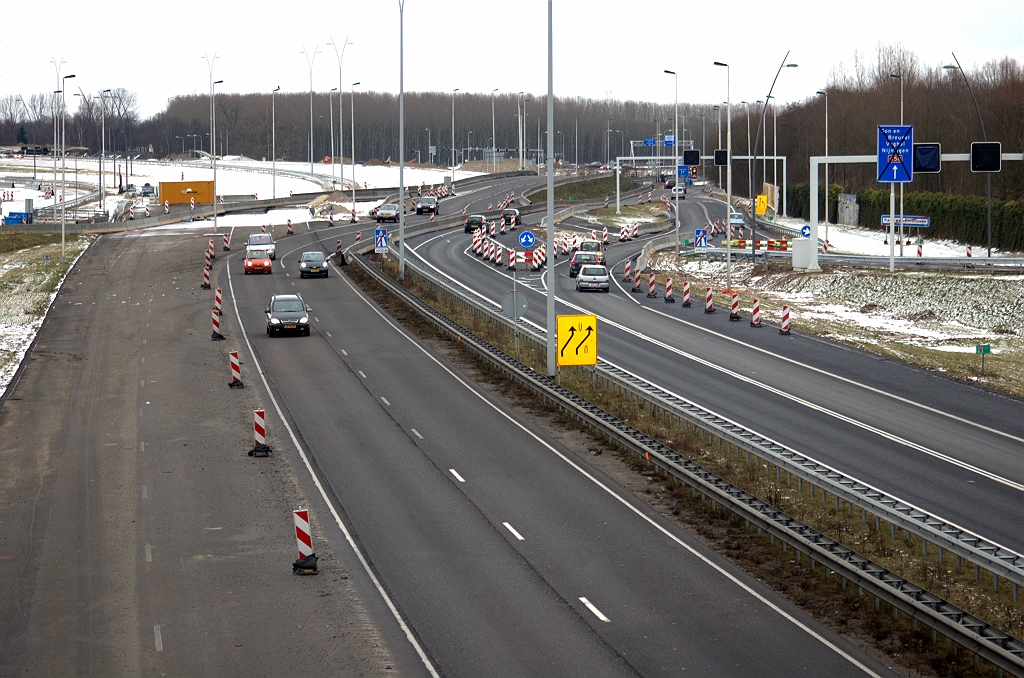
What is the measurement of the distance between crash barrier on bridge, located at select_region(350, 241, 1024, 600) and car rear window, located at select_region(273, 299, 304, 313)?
1509 centimetres

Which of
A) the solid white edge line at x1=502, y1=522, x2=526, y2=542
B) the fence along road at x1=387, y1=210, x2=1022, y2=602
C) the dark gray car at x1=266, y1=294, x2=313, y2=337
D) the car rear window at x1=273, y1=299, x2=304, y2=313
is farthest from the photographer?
the car rear window at x1=273, y1=299, x2=304, y2=313

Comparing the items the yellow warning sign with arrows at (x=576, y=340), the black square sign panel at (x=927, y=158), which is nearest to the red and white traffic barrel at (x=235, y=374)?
the yellow warning sign with arrows at (x=576, y=340)

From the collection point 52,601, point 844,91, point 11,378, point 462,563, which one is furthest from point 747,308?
point 844,91

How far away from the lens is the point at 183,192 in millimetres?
102688

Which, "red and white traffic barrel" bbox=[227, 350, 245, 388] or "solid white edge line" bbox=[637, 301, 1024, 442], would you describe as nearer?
"solid white edge line" bbox=[637, 301, 1024, 442]

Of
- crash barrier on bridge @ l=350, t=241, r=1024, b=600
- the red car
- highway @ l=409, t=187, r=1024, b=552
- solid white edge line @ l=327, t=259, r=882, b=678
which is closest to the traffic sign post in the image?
highway @ l=409, t=187, r=1024, b=552

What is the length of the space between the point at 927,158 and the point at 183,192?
230ft

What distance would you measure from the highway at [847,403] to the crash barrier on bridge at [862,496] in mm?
1576

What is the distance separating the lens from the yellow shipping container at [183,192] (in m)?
102

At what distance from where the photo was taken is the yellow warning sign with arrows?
28969 mm

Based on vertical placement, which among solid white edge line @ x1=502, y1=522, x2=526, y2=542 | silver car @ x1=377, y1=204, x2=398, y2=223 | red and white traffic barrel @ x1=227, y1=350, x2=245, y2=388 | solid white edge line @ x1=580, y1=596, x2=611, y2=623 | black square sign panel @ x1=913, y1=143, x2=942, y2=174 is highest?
black square sign panel @ x1=913, y1=143, x2=942, y2=174

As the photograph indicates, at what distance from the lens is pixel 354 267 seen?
192 feet

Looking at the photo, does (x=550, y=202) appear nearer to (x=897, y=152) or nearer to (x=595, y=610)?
(x=595, y=610)

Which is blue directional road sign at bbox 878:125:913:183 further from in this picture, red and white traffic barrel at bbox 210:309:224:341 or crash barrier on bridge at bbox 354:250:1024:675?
red and white traffic barrel at bbox 210:309:224:341
